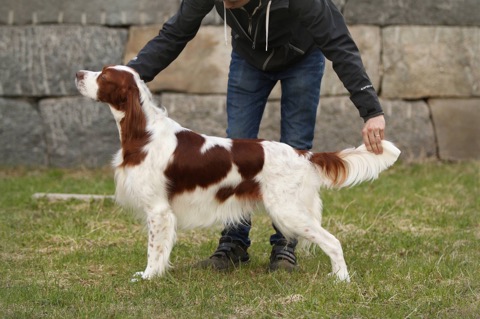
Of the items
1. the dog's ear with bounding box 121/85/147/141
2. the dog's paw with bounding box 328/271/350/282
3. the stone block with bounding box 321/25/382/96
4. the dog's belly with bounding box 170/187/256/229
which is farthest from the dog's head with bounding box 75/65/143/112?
the stone block with bounding box 321/25/382/96

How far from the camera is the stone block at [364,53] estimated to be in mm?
8484

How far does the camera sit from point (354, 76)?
4555 millimetres

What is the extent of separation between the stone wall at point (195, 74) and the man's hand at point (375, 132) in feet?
13.0

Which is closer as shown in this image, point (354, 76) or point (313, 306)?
point (313, 306)

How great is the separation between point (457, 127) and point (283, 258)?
4451 millimetres

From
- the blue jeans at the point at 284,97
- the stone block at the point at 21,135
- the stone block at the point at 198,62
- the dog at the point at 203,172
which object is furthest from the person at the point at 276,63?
the stone block at the point at 21,135

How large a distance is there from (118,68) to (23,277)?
125cm

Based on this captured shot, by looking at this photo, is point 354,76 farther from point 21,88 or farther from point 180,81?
point 21,88

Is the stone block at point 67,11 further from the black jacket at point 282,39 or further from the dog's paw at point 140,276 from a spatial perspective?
the dog's paw at point 140,276

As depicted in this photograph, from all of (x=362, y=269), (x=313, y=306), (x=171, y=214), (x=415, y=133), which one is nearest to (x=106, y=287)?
(x=171, y=214)

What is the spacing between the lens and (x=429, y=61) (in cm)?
864

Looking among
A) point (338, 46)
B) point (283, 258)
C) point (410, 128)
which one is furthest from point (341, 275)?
point (410, 128)

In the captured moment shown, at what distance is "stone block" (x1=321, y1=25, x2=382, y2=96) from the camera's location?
334 inches

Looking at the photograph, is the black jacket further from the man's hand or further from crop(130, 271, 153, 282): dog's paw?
crop(130, 271, 153, 282): dog's paw
